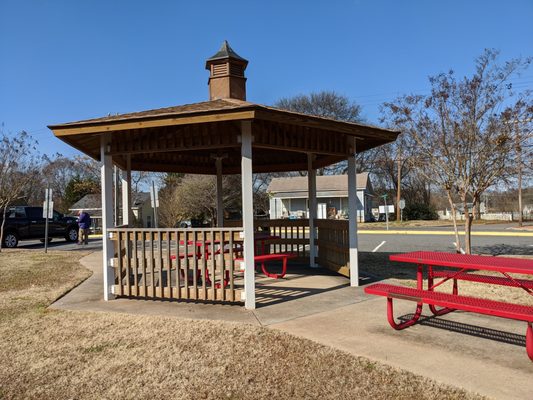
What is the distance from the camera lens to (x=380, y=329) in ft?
15.4

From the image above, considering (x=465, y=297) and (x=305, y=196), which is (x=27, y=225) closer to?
(x=465, y=297)

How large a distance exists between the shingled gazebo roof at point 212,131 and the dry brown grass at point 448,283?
2644 millimetres

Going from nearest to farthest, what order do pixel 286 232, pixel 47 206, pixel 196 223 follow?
pixel 286 232 → pixel 47 206 → pixel 196 223

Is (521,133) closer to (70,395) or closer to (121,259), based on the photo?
(121,259)

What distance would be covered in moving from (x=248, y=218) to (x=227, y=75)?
3535 millimetres

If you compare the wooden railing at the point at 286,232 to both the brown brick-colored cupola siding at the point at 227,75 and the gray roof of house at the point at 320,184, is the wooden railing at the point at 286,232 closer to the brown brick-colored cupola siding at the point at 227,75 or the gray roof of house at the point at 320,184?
the brown brick-colored cupola siding at the point at 227,75

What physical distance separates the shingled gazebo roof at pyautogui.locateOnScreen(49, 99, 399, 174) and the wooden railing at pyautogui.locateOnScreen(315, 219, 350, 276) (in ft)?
4.89

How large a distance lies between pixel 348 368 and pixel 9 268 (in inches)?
393

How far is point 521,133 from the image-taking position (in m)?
9.02

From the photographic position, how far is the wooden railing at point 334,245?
24.8 ft

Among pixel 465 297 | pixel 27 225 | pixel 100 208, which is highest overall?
pixel 100 208

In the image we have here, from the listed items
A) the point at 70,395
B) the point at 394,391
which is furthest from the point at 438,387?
the point at 70,395

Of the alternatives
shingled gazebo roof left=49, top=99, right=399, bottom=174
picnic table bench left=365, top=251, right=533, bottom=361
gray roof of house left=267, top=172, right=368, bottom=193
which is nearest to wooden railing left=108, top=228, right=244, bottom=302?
shingled gazebo roof left=49, top=99, right=399, bottom=174


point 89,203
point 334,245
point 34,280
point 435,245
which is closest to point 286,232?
point 334,245
